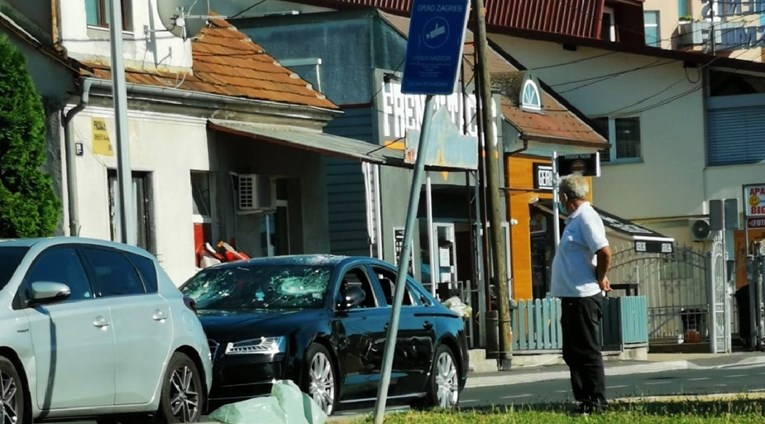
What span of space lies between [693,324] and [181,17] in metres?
15.3

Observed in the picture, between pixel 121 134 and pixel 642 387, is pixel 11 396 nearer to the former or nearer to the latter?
pixel 121 134

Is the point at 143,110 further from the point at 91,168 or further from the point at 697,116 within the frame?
the point at 697,116

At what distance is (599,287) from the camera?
515 inches

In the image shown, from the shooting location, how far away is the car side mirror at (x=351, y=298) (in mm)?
15062

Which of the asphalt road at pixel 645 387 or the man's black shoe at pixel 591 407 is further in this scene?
the asphalt road at pixel 645 387

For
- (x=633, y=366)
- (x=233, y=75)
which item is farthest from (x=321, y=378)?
(x=633, y=366)

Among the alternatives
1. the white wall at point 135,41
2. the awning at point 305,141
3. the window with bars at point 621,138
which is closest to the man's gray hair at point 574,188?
the white wall at point 135,41

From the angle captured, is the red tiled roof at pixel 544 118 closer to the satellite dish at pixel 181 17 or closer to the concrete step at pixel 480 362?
the concrete step at pixel 480 362

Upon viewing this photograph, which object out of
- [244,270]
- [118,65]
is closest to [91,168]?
[118,65]

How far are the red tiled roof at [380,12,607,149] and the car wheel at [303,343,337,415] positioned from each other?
19.7m

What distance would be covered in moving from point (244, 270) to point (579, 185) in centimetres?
369

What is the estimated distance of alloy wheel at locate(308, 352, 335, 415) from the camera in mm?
14273

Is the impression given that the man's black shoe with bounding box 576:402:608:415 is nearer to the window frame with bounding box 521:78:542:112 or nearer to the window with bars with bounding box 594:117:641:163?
the window frame with bounding box 521:78:542:112

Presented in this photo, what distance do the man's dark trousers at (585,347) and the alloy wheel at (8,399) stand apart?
434 cm
